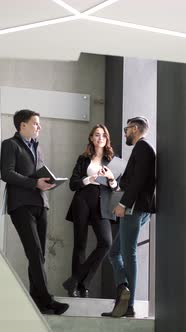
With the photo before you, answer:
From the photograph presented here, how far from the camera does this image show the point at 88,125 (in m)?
6.77

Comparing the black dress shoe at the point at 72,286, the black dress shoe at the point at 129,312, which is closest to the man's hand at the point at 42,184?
the black dress shoe at the point at 72,286

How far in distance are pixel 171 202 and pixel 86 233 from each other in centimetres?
80

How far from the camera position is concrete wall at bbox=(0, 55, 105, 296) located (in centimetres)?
640

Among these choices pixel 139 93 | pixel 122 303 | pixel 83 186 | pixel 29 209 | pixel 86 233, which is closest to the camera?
pixel 122 303

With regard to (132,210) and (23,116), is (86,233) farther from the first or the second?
(23,116)

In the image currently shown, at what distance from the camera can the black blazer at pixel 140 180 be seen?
165 inches

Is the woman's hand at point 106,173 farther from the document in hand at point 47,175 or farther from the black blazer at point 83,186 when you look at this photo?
the document in hand at point 47,175

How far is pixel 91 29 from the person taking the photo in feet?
5.47

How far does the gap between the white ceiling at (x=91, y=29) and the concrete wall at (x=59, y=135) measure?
186 inches

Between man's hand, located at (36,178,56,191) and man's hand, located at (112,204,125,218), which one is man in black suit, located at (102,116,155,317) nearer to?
man's hand, located at (112,204,125,218)

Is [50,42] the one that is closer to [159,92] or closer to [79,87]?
[159,92]

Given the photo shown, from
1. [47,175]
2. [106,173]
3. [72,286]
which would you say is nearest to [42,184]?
[47,175]

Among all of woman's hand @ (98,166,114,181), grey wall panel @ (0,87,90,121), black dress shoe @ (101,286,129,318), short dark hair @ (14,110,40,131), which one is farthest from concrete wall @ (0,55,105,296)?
black dress shoe @ (101,286,129,318)

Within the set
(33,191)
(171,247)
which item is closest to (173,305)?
(171,247)
